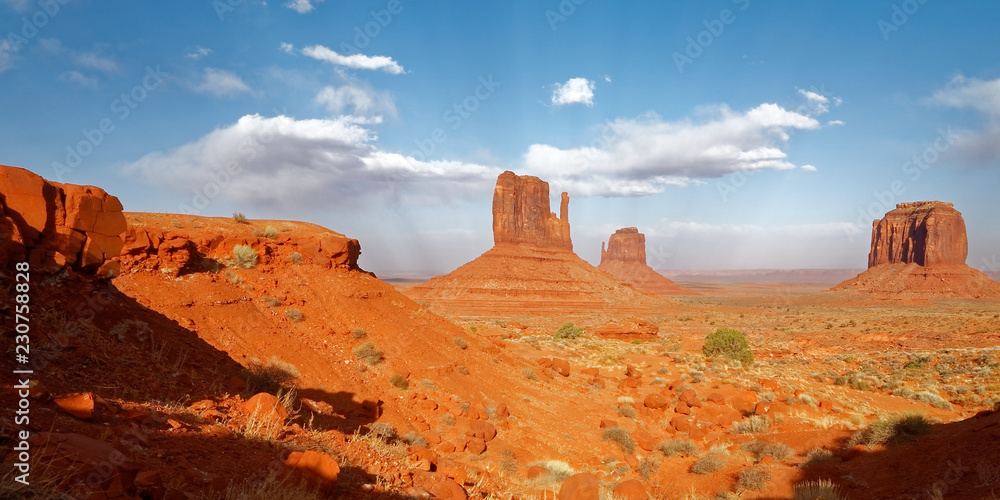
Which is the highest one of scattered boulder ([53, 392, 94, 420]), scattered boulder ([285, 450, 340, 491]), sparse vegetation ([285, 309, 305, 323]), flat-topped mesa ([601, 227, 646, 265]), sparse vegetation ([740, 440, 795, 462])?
flat-topped mesa ([601, 227, 646, 265])

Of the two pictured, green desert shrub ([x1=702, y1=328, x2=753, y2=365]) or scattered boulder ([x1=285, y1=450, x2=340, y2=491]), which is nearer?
scattered boulder ([x1=285, y1=450, x2=340, y2=491])

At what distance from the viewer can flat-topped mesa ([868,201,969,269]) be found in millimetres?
99375

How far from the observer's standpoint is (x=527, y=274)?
8219cm

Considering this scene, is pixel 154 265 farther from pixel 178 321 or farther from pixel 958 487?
pixel 958 487

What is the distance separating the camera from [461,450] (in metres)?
10.1

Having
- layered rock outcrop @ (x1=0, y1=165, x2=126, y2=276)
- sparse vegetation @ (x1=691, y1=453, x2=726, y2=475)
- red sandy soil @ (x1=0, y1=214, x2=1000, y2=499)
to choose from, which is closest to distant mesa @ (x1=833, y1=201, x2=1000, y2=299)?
red sandy soil @ (x1=0, y1=214, x2=1000, y2=499)

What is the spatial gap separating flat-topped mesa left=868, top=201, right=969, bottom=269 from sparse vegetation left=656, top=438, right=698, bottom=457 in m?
121

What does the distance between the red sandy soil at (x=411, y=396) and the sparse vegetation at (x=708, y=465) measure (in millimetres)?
283

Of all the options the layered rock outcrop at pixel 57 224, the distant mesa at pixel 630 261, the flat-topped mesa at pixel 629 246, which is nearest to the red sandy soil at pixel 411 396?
the layered rock outcrop at pixel 57 224

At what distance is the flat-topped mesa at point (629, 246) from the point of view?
5891 inches

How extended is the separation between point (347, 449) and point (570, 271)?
82725mm

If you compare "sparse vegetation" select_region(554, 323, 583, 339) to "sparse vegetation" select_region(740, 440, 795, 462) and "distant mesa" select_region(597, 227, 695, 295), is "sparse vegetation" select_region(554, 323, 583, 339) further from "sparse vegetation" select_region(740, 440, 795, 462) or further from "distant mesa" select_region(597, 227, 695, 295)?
"distant mesa" select_region(597, 227, 695, 295)

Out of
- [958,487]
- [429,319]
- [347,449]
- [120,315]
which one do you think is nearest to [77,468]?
[347,449]

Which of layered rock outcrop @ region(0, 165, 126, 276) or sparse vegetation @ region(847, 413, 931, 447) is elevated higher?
layered rock outcrop @ region(0, 165, 126, 276)
